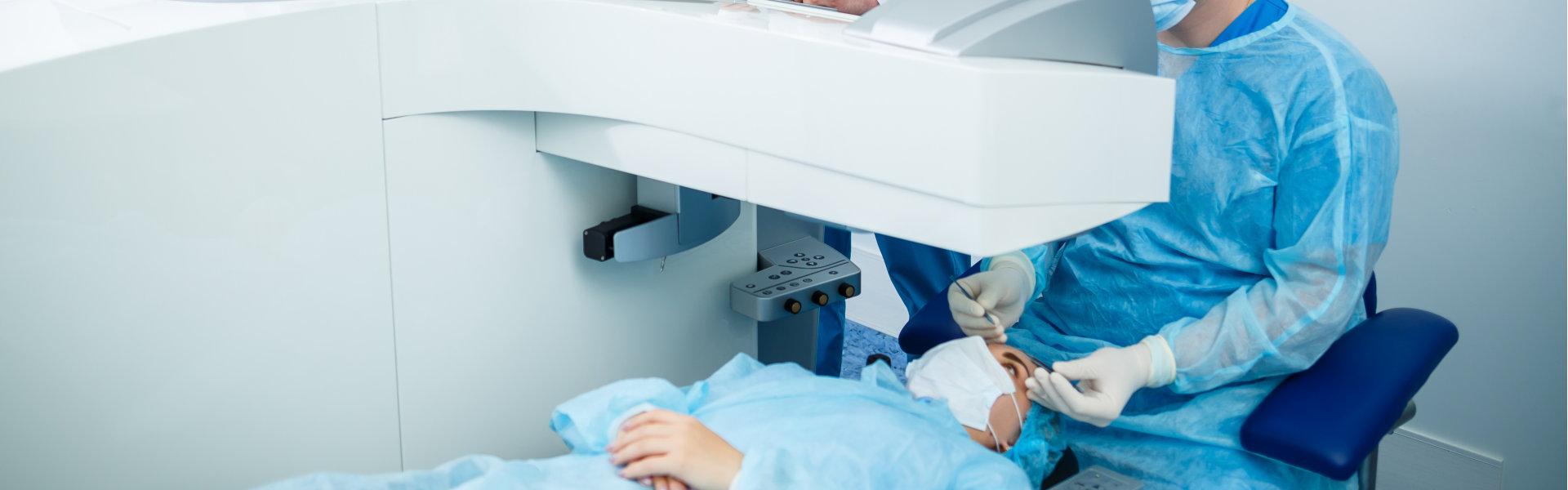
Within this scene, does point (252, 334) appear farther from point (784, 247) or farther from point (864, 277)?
point (864, 277)

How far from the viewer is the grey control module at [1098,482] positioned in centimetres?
111

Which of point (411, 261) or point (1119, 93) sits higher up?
point (1119, 93)

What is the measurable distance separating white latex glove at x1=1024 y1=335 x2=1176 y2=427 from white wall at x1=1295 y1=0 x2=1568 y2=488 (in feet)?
2.93

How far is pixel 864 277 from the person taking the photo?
2738 millimetres

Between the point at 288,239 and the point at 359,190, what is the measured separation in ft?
0.24

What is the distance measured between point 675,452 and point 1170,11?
81 cm

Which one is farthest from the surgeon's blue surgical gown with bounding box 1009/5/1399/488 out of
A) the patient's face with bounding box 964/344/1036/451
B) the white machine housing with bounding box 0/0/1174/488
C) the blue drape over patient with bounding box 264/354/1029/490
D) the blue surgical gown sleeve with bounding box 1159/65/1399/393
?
the white machine housing with bounding box 0/0/1174/488

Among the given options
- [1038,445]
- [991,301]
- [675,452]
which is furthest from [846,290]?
[675,452]

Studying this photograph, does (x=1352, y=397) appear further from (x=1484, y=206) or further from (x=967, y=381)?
(x=1484, y=206)

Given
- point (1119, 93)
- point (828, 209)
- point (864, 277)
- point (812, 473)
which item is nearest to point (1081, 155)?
point (1119, 93)

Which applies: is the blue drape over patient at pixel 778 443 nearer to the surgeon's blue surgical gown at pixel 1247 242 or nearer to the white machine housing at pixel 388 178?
the white machine housing at pixel 388 178

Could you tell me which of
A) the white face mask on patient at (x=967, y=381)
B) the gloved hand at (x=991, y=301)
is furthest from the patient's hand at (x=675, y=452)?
the gloved hand at (x=991, y=301)

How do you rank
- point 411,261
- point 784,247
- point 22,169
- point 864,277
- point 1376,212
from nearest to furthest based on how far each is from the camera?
point 22,169 → point 411,261 → point 1376,212 → point 784,247 → point 864,277

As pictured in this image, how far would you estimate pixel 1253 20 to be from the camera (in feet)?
4.06
